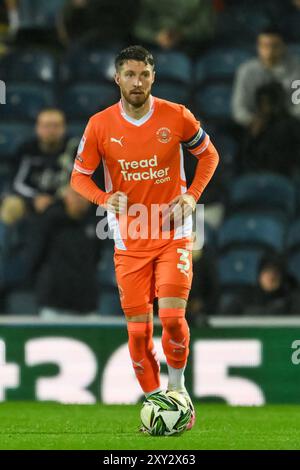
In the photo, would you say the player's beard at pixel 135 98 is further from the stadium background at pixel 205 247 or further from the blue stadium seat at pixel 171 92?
the blue stadium seat at pixel 171 92

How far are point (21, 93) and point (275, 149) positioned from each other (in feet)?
9.40

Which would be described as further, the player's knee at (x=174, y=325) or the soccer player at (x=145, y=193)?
the soccer player at (x=145, y=193)

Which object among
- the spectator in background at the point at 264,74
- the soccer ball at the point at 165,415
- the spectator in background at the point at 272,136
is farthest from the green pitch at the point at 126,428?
the spectator in background at the point at 264,74

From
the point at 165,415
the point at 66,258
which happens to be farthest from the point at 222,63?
the point at 165,415

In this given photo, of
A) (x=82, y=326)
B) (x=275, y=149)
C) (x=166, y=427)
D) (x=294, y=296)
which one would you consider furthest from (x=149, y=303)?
(x=275, y=149)

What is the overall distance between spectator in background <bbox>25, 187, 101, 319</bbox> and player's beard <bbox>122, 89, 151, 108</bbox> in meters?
3.34

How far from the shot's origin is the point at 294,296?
11008 millimetres

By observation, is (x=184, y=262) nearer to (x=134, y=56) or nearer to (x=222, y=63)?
(x=134, y=56)

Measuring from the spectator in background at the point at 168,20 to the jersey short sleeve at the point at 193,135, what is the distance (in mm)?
5646

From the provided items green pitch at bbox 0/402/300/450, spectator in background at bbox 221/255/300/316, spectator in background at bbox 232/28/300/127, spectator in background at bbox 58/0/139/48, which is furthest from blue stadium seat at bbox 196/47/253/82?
green pitch at bbox 0/402/300/450

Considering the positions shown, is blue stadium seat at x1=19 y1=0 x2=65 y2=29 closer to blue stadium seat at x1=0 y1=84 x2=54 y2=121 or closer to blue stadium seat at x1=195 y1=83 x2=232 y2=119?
blue stadium seat at x1=0 y1=84 x2=54 y2=121

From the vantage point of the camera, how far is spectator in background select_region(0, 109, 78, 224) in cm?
1166

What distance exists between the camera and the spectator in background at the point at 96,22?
13219 millimetres

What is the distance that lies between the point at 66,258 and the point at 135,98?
3.58 m
